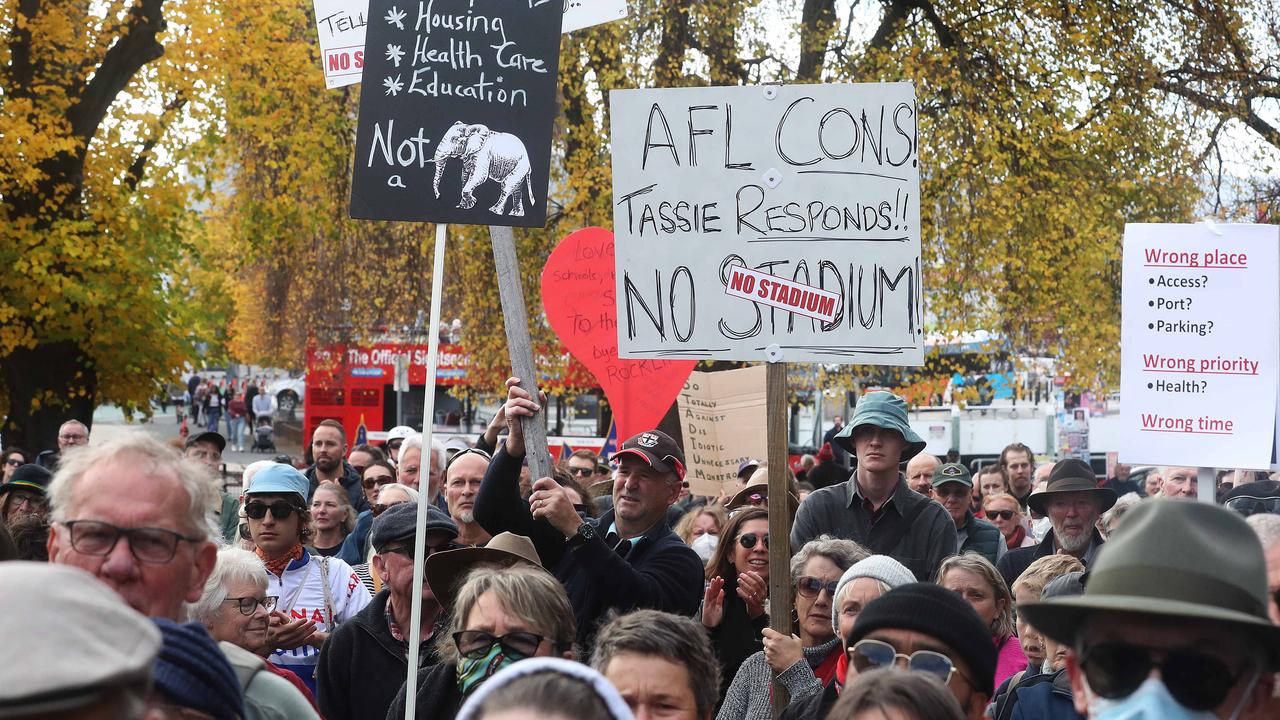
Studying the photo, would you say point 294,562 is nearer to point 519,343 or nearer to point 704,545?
point 519,343

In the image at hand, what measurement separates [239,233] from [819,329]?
14.0m

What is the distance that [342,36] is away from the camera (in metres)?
6.95

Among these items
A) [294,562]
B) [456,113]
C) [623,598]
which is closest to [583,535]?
[623,598]

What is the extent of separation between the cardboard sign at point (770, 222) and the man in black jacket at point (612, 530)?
595mm

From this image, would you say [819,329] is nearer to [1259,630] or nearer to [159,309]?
[1259,630]

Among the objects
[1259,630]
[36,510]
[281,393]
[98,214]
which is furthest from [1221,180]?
[281,393]

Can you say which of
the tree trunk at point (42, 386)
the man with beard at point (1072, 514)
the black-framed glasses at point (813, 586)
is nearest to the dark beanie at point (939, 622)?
the black-framed glasses at point (813, 586)

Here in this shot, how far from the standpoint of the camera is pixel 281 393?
4953 cm

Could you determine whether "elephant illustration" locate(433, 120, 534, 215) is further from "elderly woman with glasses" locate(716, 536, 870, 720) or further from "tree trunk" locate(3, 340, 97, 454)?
"tree trunk" locate(3, 340, 97, 454)

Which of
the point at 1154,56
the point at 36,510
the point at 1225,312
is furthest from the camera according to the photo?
the point at 1154,56

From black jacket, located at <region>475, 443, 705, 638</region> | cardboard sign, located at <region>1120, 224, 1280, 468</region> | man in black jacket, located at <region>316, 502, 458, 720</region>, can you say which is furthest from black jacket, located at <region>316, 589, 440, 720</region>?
cardboard sign, located at <region>1120, 224, 1280, 468</region>

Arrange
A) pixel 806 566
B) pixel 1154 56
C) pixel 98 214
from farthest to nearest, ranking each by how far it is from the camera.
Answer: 1. pixel 1154 56
2. pixel 98 214
3. pixel 806 566

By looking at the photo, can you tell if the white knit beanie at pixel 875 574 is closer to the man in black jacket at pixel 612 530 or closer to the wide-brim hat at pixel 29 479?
the man in black jacket at pixel 612 530

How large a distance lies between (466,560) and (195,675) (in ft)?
7.98
